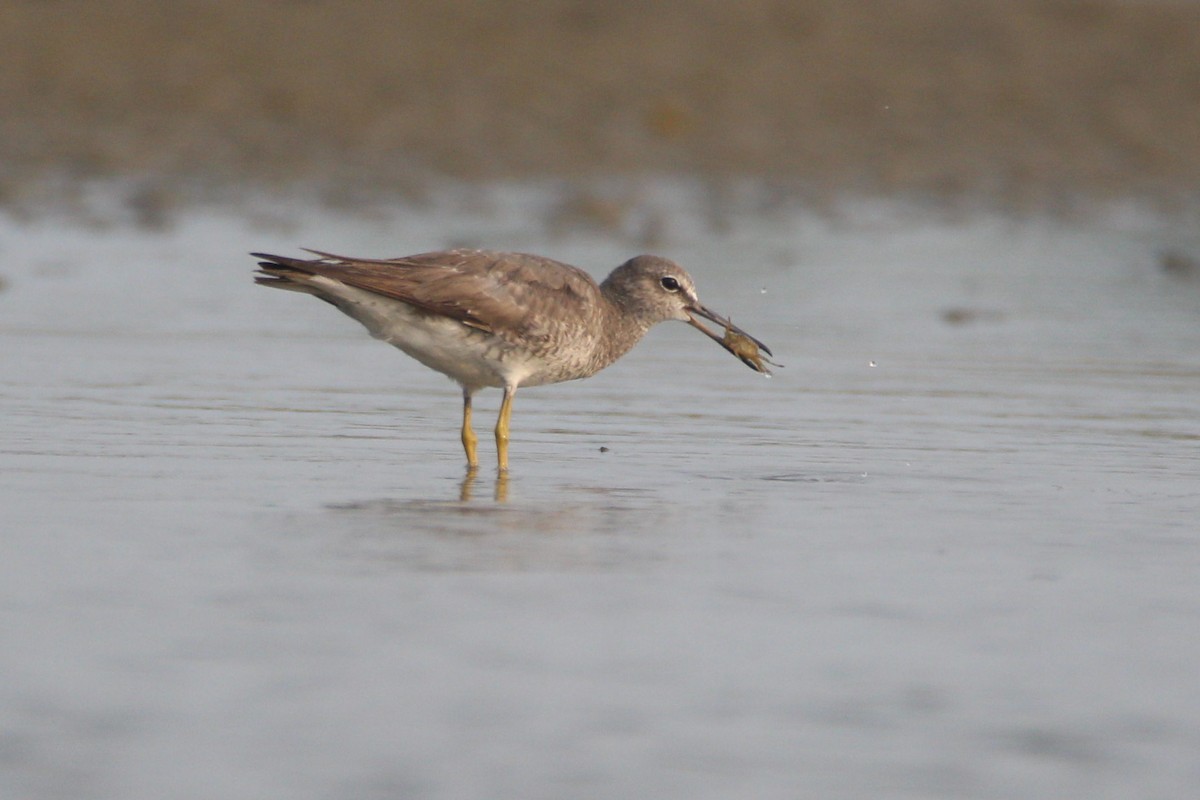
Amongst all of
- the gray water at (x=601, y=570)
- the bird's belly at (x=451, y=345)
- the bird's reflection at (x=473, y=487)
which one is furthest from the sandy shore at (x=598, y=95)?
the bird's reflection at (x=473, y=487)

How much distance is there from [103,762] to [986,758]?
6.70ft

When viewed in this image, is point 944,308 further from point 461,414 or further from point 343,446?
point 343,446

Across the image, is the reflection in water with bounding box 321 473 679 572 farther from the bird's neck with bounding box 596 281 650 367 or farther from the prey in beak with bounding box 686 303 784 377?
the prey in beak with bounding box 686 303 784 377

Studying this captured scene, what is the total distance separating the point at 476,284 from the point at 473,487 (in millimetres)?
1378

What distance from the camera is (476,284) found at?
9211mm

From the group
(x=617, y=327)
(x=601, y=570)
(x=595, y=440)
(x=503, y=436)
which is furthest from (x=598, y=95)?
(x=601, y=570)

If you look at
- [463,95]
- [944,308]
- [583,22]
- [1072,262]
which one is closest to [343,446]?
[944,308]

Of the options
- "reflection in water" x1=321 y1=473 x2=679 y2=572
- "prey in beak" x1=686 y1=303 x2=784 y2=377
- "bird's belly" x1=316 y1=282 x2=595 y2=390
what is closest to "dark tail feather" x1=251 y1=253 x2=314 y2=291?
"bird's belly" x1=316 y1=282 x2=595 y2=390

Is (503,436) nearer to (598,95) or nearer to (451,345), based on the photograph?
(451,345)

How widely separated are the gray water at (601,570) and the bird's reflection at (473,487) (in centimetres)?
3

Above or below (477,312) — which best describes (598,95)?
above

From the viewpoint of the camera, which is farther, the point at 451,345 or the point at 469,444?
the point at 451,345

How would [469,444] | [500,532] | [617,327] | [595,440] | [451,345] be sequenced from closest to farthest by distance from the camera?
[500,532] < [469,444] < [451,345] < [595,440] < [617,327]

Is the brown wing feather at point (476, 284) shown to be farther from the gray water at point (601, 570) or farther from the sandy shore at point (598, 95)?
the sandy shore at point (598, 95)
